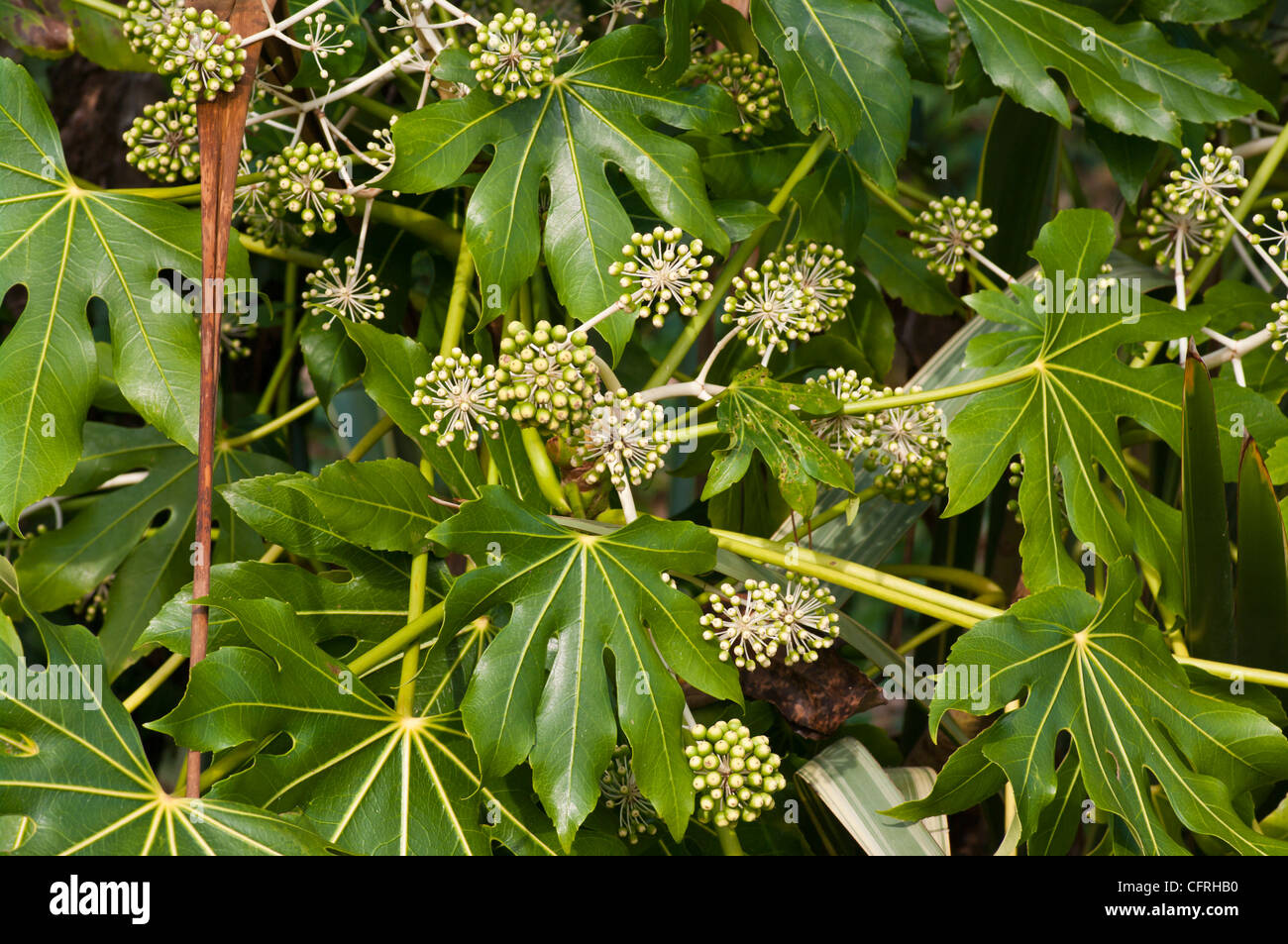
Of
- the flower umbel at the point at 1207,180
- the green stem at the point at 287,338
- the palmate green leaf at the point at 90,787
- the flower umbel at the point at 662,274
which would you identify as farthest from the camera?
A: the green stem at the point at 287,338

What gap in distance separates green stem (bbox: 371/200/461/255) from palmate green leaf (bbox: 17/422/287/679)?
1.20 feet

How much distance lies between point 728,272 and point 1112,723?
585 mm

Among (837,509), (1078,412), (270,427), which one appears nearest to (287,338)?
(270,427)

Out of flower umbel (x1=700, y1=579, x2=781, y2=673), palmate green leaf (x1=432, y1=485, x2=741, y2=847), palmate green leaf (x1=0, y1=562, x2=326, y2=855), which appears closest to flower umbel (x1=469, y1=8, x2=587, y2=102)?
palmate green leaf (x1=432, y1=485, x2=741, y2=847)

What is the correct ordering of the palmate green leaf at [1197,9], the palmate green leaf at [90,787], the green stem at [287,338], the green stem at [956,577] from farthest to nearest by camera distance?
the green stem at [287,338] < the green stem at [956,577] < the palmate green leaf at [1197,9] < the palmate green leaf at [90,787]

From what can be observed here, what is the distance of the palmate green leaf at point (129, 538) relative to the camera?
1.24 m

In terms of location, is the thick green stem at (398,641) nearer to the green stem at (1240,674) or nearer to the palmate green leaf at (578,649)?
the palmate green leaf at (578,649)

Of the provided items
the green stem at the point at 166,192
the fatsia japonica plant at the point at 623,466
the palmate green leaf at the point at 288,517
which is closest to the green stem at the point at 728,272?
the fatsia japonica plant at the point at 623,466

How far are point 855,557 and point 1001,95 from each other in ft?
2.31

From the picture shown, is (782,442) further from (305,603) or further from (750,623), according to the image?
(305,603)

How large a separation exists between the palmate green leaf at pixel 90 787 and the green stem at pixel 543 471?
0.37m

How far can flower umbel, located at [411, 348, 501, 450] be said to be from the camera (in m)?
0.89

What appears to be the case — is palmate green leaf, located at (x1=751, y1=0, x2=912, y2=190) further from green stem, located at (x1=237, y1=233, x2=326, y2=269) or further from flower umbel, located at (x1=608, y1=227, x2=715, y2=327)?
green stem, located at (x1=237, y1=233, x2=326, y2=269)

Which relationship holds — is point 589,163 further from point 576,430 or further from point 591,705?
point 591,705
